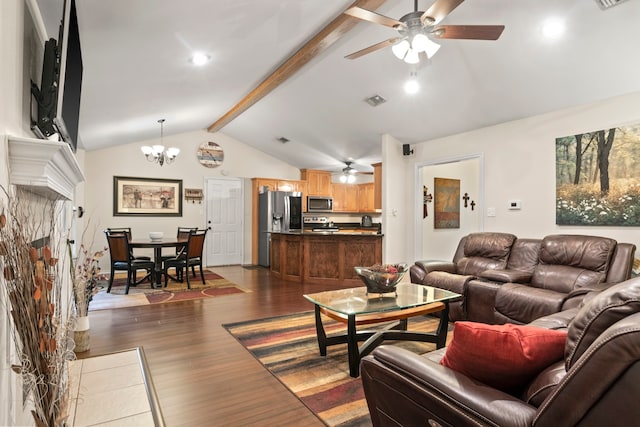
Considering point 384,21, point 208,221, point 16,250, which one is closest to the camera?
point 16,250

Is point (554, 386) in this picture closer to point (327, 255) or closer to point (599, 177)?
point (599, 177)

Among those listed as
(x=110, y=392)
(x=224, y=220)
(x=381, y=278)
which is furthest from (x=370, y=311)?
(x=224, y=220)

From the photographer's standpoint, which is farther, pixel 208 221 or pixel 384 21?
pixel 208 221

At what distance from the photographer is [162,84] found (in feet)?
13.6

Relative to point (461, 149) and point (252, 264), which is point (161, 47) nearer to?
point (461, 149)

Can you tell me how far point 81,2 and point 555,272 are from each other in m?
4.59

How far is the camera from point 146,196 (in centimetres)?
715

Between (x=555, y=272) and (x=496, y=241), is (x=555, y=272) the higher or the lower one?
the lower one

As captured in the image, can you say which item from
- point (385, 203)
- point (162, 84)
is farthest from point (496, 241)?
point (162, 84)

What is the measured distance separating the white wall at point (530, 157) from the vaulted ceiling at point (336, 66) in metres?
0.14

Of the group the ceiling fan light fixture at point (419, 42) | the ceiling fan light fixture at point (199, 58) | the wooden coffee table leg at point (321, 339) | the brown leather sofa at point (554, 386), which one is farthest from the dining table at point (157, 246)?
the brown leather sofa at point (554, 386)

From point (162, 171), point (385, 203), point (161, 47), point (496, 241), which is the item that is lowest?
point (496, 241)

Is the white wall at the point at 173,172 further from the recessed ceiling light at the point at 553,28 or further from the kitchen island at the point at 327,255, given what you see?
the recessed ceiling light at the point at 553,28

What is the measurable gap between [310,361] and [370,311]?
697 millimetres
